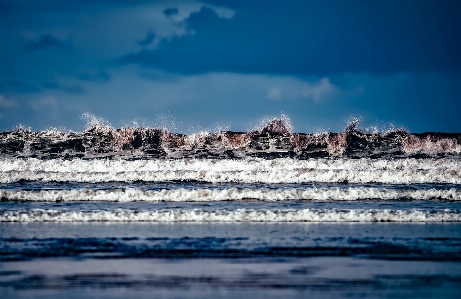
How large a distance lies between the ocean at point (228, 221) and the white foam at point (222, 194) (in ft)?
0.10

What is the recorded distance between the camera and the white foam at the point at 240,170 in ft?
67.8

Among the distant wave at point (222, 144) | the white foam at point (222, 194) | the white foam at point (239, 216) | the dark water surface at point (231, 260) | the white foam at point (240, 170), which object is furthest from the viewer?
the distant wave at point (222, 144)

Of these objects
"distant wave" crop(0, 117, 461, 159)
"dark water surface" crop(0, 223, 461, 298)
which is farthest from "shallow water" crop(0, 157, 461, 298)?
"distant wave" crop(0, 117, 461, 159)

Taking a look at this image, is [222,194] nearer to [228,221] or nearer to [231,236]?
[228,221]

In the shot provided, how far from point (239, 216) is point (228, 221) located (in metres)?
0.28

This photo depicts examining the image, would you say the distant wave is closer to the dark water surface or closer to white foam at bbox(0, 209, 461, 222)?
white foam at bbox(0, 209, 461, 222)

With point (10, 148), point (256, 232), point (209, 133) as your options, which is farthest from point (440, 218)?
point (10, 148)

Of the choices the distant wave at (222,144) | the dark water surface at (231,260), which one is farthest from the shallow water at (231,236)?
the distant wave at (222,144)

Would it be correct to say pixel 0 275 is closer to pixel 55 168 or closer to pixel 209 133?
pixel 55 168

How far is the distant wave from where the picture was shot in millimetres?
25250

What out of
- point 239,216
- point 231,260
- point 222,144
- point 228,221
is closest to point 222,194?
point 239,216

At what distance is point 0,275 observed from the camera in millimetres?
8375

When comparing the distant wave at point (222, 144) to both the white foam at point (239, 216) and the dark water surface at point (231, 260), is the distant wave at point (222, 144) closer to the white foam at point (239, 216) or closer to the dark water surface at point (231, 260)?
the white foam at point (239, 216)

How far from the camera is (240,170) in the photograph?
21875 millimetres
